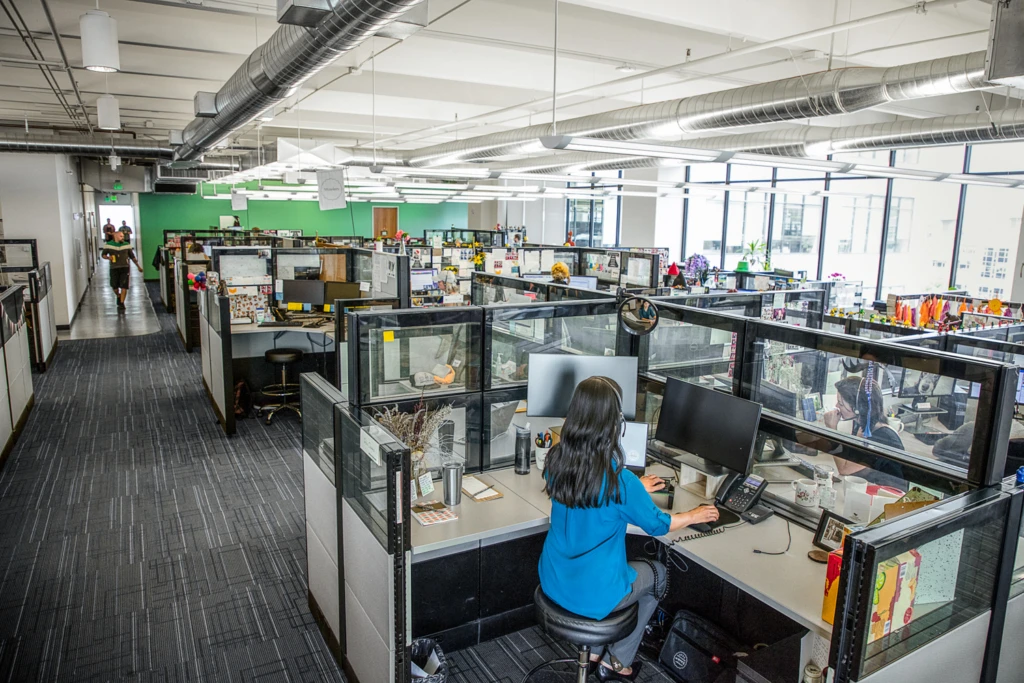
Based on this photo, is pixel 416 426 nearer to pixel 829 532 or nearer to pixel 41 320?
pixel 829 532

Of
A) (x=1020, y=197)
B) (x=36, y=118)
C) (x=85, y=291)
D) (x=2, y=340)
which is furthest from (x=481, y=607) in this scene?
(x=85, y=291)

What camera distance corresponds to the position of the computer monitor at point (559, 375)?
3.05 m

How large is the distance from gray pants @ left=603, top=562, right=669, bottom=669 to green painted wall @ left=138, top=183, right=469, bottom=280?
1734cm

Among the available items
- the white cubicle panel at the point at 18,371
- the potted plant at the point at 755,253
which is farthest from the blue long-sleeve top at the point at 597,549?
the potted plant at the point at 755,253

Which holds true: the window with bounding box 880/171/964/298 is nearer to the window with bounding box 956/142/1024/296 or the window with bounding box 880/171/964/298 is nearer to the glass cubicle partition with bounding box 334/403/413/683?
the window with bounding box 956/142/1024/296

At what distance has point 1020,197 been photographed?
8930 mm

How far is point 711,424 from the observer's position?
2754mm

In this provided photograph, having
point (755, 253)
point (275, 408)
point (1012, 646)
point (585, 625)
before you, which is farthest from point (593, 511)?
point (755, 253)

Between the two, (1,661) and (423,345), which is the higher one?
(423,345)

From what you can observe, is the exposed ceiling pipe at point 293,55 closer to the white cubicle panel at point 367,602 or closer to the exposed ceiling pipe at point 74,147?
the white cubicle panel at point 367,602

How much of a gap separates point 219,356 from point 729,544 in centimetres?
468

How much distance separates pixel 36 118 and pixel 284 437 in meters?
8.36

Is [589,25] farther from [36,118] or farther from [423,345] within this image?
[36,118]

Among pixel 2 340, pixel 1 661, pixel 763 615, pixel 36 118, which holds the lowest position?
pixel 1 661
